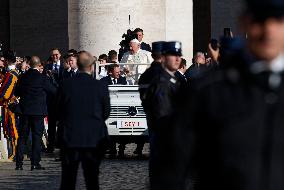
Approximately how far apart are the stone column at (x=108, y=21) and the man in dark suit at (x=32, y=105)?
914 cm

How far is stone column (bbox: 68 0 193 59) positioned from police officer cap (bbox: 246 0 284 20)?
74.8 ft

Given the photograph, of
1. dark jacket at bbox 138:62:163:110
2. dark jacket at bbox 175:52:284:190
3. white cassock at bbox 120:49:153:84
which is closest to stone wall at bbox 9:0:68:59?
white cassock at bbox 120:49:153:84

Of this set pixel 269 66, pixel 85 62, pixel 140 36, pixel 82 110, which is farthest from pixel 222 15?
pixel 269 66

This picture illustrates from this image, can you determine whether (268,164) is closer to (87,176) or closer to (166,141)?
(166,141)

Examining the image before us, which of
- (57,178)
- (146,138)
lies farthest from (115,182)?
(146,138)

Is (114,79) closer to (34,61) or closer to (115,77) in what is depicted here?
(115,77)

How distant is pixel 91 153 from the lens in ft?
35.5

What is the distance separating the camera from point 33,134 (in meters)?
17.9

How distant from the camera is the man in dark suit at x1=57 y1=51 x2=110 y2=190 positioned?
1079 cm

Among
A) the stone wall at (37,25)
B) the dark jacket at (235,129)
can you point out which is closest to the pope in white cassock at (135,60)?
the dark jacket at (235,129)

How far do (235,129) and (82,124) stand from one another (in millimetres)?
6530

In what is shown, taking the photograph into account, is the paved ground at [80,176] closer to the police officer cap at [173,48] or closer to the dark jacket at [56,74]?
the dark jacket at [56,74]

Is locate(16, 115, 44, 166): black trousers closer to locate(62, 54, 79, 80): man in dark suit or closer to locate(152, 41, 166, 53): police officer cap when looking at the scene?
locate(62, 54, 79, 80): man in dark suit

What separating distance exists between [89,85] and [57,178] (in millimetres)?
5633
